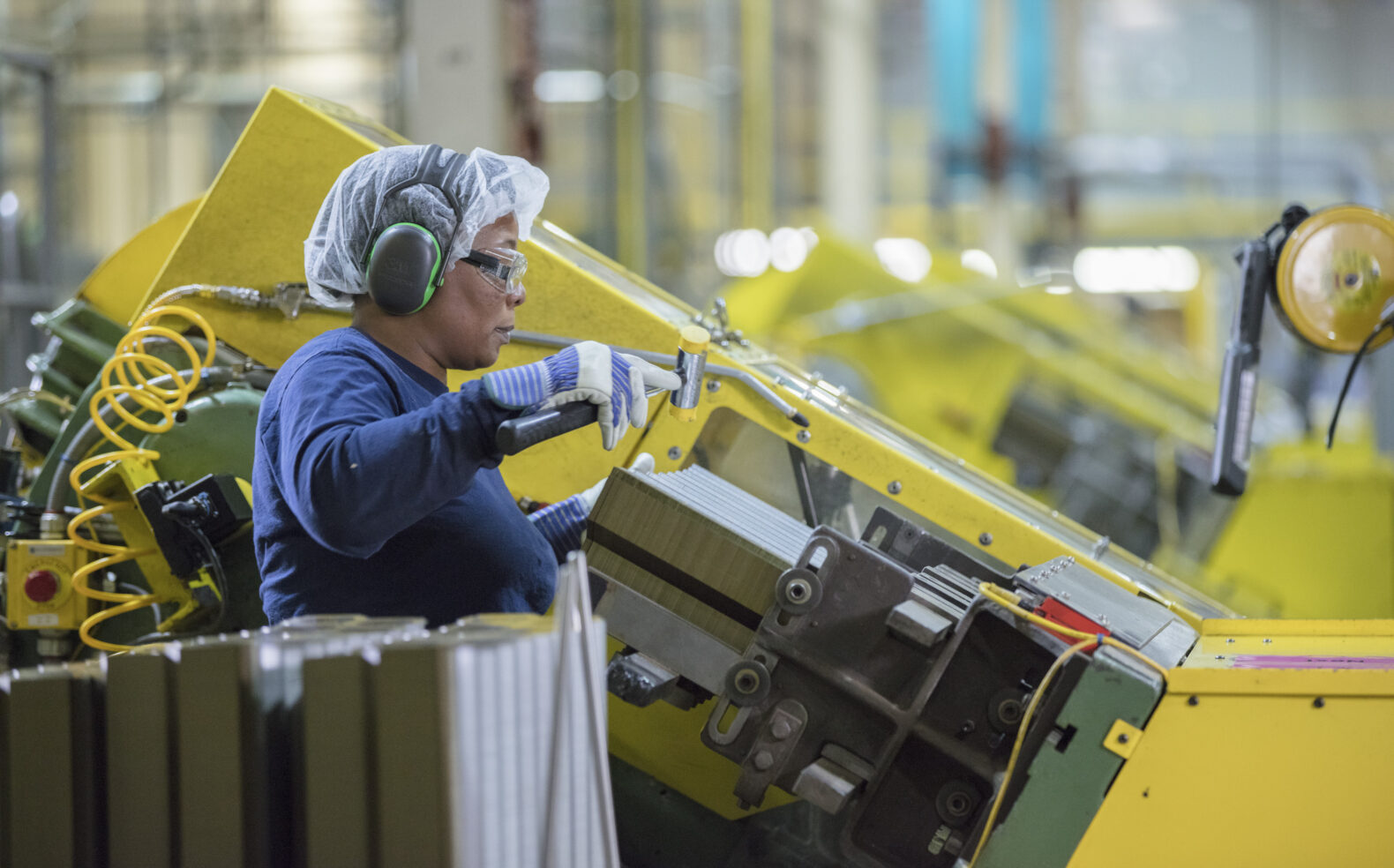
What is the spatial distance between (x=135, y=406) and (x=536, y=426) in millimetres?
1116

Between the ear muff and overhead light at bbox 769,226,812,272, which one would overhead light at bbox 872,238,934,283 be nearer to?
overhead light at bbox 769,226,812,272

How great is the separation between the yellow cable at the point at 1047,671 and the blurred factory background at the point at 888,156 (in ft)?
3.76

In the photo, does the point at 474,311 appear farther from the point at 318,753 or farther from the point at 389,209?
the point at 318,753

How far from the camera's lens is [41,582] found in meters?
2.14

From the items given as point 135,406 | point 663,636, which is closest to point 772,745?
point 663,636

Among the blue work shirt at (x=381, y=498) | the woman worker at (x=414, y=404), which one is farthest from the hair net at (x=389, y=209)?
the blue work shirt at (x=381, y=498)

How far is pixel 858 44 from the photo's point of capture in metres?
12.7

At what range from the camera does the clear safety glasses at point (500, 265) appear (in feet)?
5.79

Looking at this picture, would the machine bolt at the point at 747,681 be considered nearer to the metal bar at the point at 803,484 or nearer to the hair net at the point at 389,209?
the metal bar at the point at 803,484

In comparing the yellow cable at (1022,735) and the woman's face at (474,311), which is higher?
the woman's face at (474,311)

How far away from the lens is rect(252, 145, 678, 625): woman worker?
146 cm

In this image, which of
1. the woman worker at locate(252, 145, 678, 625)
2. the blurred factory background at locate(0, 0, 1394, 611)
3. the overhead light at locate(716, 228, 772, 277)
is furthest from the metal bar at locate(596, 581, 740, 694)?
the overhead light at locate(716, 228, 772, 277)

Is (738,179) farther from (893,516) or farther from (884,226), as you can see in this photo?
(893,516)

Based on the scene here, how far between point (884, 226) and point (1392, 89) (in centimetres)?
808
